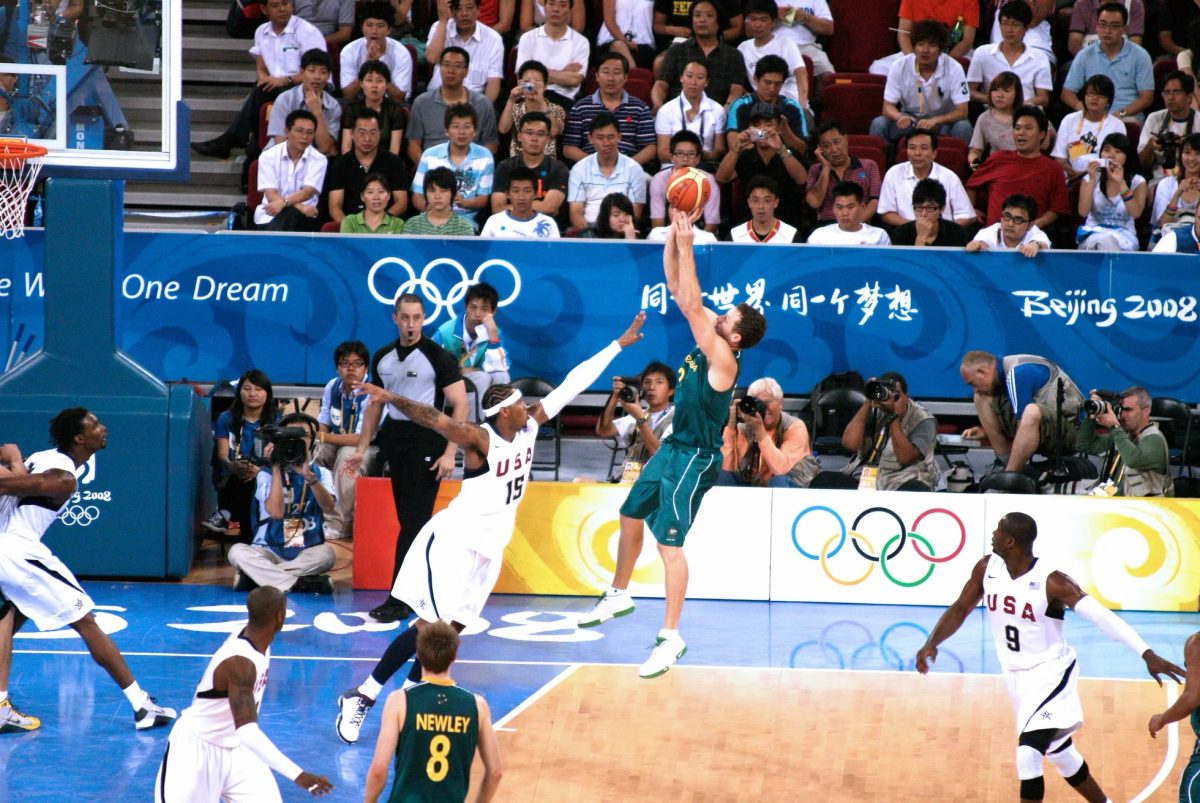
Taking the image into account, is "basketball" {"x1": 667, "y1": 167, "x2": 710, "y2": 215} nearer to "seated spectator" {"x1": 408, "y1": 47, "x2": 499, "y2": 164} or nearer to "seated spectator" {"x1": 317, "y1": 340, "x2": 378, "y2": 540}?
"seated spectator" {"x1": 317, "y1": 340, "x2": 378, "y2": 540}

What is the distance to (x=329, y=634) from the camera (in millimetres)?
11672

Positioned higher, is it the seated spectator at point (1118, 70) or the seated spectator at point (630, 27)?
the seated spectator at point (630, 27)

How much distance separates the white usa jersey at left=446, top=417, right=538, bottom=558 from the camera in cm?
915

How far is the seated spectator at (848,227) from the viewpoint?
14.2 meters

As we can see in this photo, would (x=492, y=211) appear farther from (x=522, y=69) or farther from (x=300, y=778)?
(x=300, y=778)

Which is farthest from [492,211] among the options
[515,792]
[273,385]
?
[515,792]

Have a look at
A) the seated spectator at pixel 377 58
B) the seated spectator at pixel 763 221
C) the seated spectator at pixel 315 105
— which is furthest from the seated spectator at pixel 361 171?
the seated spectator at pixel 763 221

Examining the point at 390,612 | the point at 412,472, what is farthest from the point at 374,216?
the point at 390,612

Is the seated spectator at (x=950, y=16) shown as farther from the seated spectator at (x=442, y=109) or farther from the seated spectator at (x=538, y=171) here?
the seated spectator at (x=442, y=109)

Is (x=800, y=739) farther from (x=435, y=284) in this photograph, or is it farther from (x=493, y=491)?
(x=435, y=284)

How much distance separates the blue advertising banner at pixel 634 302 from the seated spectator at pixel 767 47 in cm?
257

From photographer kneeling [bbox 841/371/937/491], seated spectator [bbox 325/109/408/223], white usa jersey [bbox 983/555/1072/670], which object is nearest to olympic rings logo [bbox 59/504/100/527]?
seated spectator [bbox 325/109/408/223]

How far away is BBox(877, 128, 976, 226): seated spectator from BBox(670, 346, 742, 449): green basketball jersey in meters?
6.07

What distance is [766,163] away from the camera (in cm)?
1474
